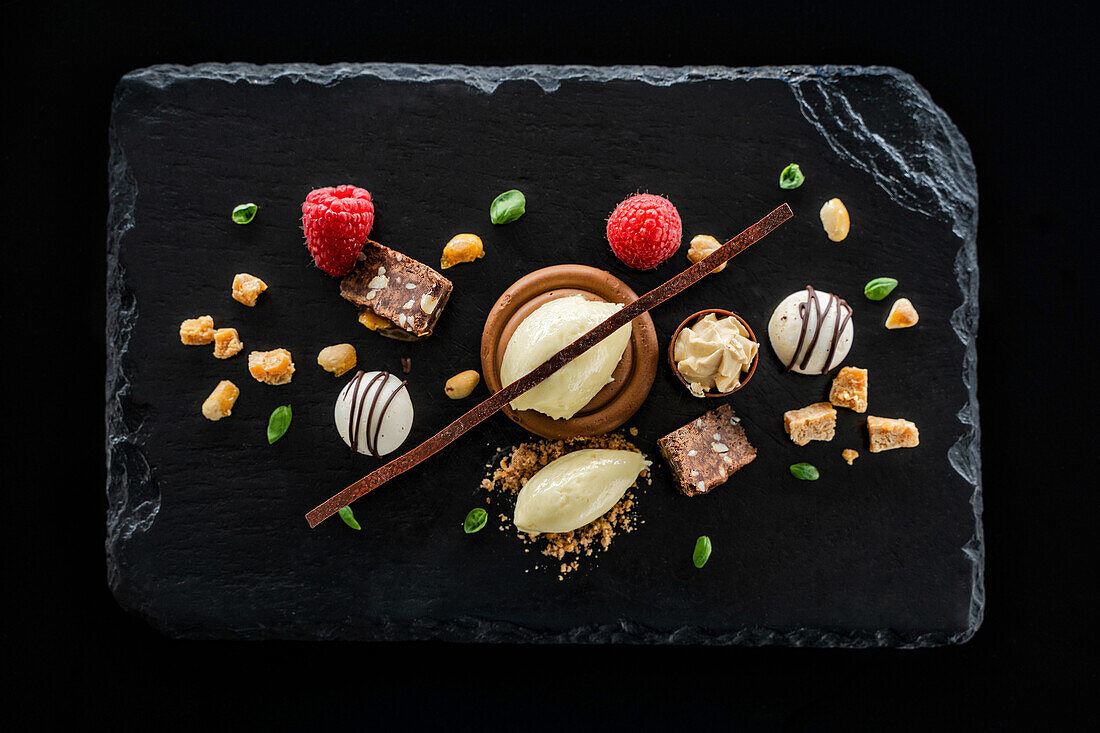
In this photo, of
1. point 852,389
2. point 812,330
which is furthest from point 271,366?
point 852,389

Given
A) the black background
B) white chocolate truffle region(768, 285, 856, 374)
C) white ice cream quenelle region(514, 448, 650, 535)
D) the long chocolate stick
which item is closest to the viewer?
the long chocolate stick

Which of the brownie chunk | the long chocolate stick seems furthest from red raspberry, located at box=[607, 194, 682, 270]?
the brownie chunk

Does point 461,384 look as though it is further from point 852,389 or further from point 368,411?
point 852,389

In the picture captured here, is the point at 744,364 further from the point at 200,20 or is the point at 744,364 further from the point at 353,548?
the point at 200,20

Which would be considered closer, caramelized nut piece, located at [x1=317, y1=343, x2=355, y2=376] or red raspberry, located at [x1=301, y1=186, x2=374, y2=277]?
red raspberry, located at [x1=301, y1=186, x2=374, y2=277]

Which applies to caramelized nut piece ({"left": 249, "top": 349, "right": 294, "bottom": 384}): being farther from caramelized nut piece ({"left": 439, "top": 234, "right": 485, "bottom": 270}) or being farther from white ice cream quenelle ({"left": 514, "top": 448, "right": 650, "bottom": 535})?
white ice cream quenelle ({"left": 514, "top": 448, "right": 650, "bottom": 535})
